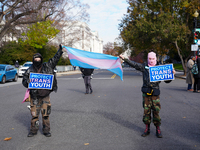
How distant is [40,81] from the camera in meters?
5.48

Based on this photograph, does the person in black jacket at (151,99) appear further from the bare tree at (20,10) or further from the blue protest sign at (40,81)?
the bare tree at (20,10)

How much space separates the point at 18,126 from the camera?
6.41 meters

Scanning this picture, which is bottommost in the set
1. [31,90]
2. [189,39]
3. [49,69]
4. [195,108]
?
[195,108]

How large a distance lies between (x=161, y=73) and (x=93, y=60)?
2.17m

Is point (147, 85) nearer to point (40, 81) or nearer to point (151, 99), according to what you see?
point (151, 99)

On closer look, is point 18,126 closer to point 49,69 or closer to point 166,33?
point 49,69

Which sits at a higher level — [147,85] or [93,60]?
[93,60]

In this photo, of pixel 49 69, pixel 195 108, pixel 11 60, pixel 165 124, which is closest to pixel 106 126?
pixel 165 124

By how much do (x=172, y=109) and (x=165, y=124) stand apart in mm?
2199

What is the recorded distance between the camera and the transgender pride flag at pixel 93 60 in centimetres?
675

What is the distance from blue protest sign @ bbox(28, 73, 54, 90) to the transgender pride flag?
1.37 meters

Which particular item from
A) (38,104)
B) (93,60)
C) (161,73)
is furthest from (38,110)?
(161,73)

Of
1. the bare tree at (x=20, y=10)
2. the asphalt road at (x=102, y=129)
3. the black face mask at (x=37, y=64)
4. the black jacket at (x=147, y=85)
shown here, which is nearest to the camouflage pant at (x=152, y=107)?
the black jacket at (x=147, y=85)

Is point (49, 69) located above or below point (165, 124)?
above
